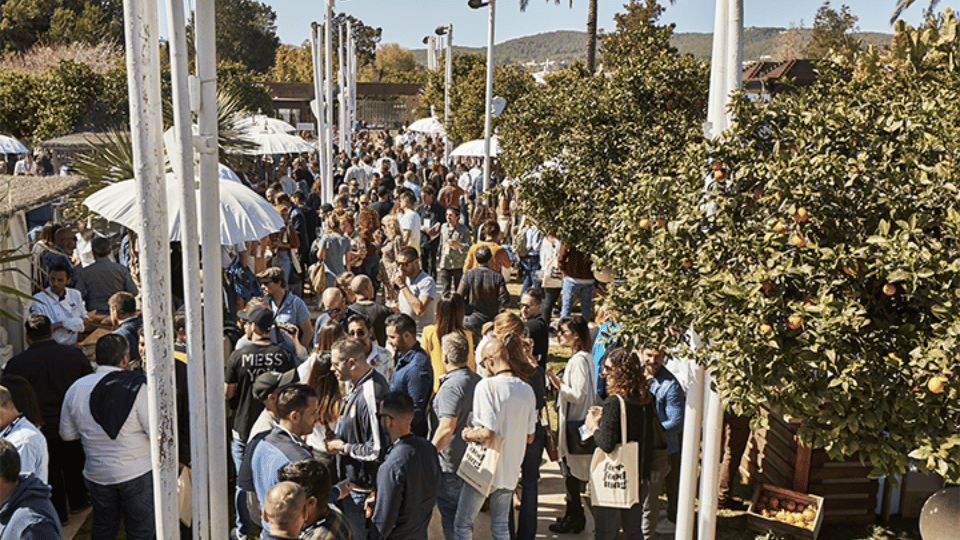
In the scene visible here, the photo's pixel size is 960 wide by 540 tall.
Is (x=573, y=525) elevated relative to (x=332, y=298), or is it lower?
lower

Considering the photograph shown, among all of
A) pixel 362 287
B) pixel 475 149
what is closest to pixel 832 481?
pixel 362 287

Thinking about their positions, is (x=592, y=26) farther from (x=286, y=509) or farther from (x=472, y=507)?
(x=286, y=509)

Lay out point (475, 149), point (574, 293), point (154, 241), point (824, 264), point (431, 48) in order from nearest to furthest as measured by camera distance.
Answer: point (824, 264) → point (154, 241) → point (574, 293) → point (475, 149) → point (431, 48)

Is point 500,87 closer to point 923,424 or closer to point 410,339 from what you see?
point 410,339

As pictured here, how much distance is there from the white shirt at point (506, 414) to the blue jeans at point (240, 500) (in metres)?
Result: 1.57

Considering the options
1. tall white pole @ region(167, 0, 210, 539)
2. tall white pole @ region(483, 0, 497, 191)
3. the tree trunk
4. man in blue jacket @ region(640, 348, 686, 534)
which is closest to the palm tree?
tall white pole @ region(483, 0, 497, 191)

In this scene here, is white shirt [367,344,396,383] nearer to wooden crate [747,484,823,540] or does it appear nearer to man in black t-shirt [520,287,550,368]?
man in black t-shirt [520,287,550,368]

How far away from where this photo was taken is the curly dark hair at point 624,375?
5.40 meters

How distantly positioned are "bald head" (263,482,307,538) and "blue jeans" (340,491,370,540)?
1.16 m

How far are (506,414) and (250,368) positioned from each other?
1.87m

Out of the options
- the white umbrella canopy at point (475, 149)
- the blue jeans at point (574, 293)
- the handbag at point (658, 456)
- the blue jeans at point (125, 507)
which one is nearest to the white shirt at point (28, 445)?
the blue jeans at point (125, 507)

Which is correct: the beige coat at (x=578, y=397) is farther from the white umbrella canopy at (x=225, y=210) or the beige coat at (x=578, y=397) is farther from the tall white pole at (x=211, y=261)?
the white umbrella canopy at (x=225, y=210)

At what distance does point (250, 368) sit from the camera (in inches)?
229

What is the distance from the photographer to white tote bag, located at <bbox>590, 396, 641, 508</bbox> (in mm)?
5402
